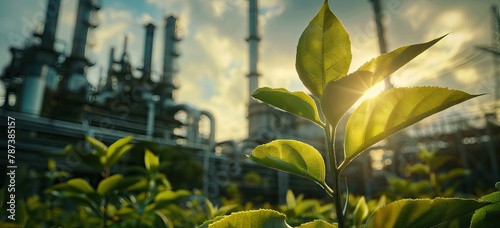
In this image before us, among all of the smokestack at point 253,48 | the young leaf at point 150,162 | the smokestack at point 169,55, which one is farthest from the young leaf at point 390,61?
the smokestack at point 169,55

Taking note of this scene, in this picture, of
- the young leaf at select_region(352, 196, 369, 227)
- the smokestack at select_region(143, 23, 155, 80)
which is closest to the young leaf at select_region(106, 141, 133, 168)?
the young leaf at select_region(352, 196, 369, 227)

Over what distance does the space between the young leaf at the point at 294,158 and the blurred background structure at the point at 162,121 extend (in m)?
10.2

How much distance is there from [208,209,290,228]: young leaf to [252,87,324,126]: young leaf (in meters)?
0.17

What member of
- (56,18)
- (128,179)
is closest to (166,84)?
(56,18)

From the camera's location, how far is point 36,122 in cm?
934

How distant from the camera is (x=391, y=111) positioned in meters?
0.45

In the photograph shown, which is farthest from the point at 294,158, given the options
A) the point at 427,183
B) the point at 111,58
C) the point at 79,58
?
the point at 111,58

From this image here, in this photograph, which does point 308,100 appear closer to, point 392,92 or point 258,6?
point 392,92

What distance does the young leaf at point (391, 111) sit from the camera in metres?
0.42

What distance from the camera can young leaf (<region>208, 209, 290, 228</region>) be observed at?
400mm

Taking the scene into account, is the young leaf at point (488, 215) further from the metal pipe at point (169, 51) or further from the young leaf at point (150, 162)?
the metal pipe at point (169, 51)

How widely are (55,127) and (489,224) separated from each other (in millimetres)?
11232

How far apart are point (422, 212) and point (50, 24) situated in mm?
15285

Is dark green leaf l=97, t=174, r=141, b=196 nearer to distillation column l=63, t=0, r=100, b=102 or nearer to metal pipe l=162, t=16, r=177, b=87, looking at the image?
distillation column l=63, t=0, r=100, b=102
